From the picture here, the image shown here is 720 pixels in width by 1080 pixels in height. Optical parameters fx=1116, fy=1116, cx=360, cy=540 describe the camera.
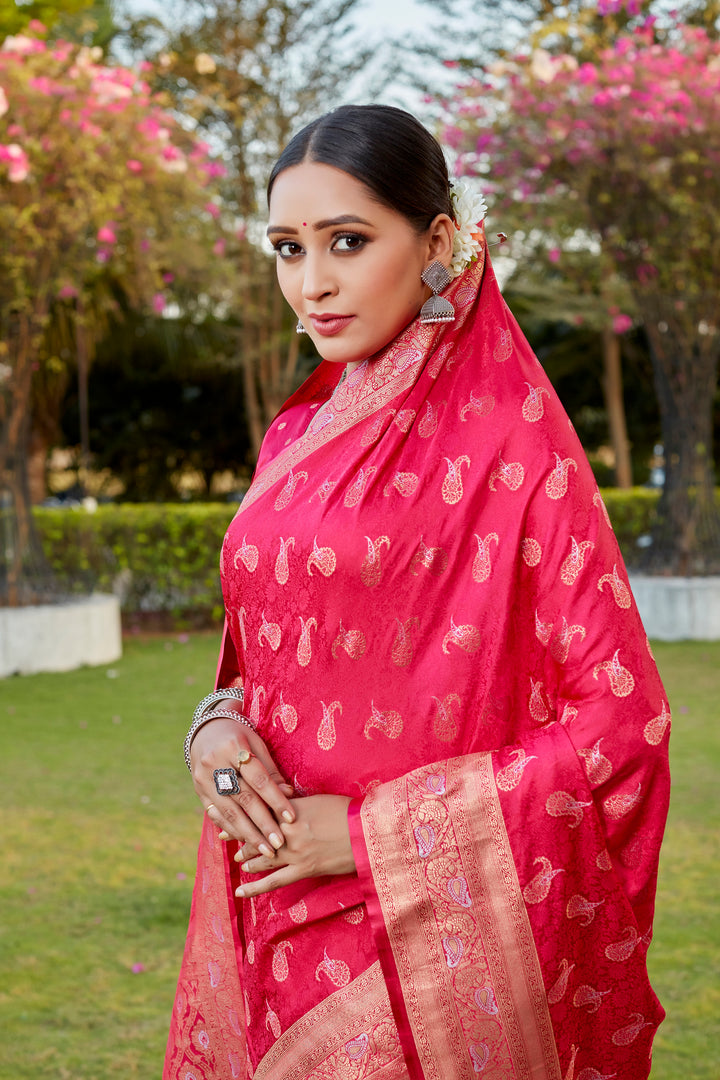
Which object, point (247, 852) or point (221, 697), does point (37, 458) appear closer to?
point (221, 697)

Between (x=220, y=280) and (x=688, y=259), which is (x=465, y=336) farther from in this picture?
(x=220, y=280)

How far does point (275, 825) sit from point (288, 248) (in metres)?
0.68

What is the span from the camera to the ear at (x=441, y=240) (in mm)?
1332

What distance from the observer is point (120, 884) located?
3.68 meters

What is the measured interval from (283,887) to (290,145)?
89 cm

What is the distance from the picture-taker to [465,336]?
52.7 inches

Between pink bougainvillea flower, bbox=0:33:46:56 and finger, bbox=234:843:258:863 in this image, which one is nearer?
finger, bbox=234:843:258:863

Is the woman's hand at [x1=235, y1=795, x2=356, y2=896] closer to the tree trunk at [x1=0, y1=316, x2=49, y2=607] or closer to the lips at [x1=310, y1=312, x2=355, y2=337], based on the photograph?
the lips at [x1=310, y1=312, x2=355, y2=337]

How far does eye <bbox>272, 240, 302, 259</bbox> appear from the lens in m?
1.34

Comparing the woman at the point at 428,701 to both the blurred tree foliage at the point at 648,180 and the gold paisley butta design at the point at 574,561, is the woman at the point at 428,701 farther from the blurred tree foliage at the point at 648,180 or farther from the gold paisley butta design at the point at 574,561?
the blurred tree foliage at the point at 648,180

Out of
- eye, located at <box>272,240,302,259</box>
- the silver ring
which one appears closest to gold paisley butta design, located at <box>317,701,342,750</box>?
the silver ring

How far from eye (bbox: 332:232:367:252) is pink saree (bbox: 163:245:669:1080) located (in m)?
0.12

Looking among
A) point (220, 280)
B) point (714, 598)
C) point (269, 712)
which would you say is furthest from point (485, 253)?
point (220, 280)

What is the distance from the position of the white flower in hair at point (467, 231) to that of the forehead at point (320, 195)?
12 centimetres
